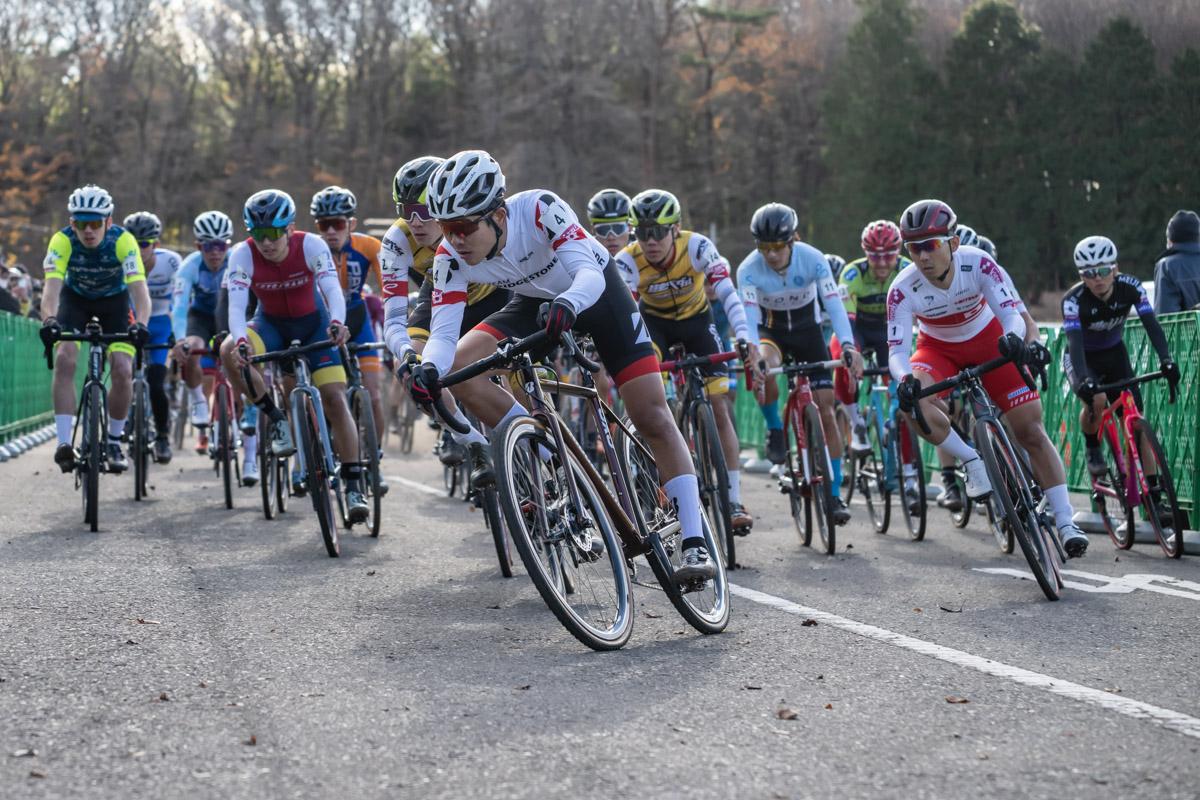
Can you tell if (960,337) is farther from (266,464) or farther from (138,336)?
(138,336)

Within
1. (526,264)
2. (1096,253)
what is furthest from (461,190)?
(1096,253)

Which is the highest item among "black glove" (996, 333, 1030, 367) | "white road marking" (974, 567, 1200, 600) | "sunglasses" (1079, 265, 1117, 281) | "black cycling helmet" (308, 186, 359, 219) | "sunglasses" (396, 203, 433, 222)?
"black cycling helmet" (308, 186, 359, 219)

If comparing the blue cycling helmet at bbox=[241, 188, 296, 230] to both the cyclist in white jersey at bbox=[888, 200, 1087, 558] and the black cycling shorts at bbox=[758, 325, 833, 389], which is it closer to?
the black cycling shorts at bbox=[758, 325, 833, 389]

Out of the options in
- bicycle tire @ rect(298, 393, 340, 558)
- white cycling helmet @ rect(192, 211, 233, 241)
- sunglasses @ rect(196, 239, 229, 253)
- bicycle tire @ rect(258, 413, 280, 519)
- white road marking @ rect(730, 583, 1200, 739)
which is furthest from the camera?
white cycling helmet @ rect(192, 211, 233, 241)

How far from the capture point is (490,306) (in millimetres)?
7660

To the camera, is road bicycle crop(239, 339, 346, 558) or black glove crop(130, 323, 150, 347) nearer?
road bicycle crop(239, 339, 346, 558)

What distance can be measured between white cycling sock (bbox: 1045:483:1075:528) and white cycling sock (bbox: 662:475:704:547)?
2.27 m

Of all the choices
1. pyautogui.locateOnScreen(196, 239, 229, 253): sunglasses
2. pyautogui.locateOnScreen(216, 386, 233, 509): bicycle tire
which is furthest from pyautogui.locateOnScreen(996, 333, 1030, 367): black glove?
pyautogui.locateOnScreen(196, 239, 229, 253): sunglasses

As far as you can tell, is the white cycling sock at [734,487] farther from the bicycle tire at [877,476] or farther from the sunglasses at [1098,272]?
the sunglasses at [1098,272]

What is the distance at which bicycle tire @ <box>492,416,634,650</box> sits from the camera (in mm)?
4996

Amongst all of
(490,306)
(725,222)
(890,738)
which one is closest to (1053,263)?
(725,222)

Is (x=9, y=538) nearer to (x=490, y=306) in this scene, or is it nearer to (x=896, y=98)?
(x=490, y=306)

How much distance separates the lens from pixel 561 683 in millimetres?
4668

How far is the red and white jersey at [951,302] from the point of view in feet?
25.6
